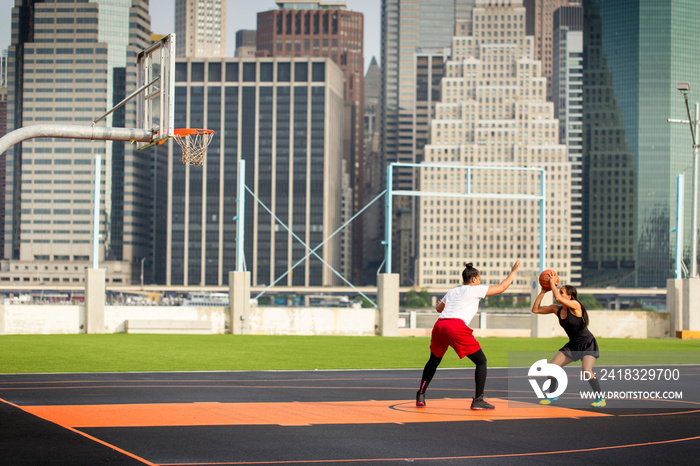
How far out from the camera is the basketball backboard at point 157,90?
17219 mm

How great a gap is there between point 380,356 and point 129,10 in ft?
608

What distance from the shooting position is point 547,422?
11195 millimetres

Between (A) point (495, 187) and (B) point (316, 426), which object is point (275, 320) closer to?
(B) point (316, 426)

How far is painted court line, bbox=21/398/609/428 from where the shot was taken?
1091cm

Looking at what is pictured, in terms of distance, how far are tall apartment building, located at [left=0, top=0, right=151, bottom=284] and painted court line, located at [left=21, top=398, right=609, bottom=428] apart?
6996 inches

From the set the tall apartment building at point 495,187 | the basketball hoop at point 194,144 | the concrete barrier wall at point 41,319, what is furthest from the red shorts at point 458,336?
the tall apartment building at point 495,187

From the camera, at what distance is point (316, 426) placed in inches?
420

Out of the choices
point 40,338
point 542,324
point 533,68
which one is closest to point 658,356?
point 542,324

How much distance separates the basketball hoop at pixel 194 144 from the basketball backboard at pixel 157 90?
1.99 meters

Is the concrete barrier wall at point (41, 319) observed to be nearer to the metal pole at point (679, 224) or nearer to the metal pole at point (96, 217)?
the metal pole at point (96, 217)

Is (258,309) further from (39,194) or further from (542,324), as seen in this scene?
(39,194)

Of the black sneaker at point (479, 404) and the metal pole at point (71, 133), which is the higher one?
the metal pole at point (71, 133)

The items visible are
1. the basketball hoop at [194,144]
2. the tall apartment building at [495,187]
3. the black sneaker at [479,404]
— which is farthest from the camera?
the tall apartment building at [495,187]

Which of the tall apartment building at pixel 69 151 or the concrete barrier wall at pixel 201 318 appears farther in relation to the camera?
the tall apartment building at pixel 69 151
